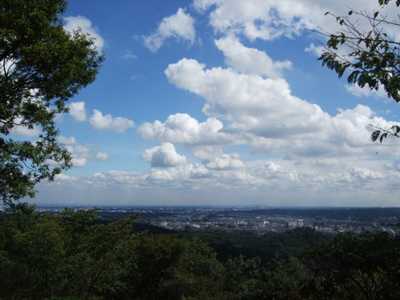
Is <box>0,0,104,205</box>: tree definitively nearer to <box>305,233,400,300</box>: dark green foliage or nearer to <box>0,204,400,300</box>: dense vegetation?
<box>0,204,400,300</box>: dense vegetation

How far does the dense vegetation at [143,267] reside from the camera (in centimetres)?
518

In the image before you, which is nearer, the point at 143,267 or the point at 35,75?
the point at 35,75

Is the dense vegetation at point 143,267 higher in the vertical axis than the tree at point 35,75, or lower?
lower

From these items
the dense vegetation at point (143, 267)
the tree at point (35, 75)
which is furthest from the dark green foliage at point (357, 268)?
the tree at point (35, 75)

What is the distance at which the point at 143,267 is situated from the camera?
1577cm

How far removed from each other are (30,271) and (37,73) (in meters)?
7.47

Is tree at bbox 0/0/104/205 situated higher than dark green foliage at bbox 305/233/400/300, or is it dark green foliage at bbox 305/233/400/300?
tree at bbox 0/0/104/205

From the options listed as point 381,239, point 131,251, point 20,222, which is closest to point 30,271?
point 131,251

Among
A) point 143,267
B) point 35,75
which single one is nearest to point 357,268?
point 35,75

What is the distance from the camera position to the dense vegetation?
5.18 m

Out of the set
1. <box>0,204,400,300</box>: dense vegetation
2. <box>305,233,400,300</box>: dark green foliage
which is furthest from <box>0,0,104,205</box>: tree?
<box>305,233,400,300</box>: dark green foliage

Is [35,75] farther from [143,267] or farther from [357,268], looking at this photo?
[143,267]

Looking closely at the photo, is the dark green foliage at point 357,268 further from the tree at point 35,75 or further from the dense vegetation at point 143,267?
the tree at point 35,75

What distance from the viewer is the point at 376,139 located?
12.8 ft
